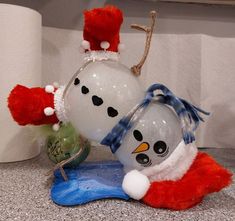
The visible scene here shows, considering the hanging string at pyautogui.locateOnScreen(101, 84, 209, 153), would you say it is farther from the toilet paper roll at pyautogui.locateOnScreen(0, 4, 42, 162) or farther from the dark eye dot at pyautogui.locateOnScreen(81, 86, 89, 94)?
the toilet paper roll at pyautogui.locateOnScreen(0, 4, 42, 162)

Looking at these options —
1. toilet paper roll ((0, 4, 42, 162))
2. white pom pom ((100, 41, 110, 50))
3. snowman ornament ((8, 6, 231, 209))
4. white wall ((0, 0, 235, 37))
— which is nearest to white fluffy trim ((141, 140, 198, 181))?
snowman ornament ((8, 6, 231, 209))

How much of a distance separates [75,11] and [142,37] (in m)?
0.21

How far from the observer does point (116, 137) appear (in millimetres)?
452

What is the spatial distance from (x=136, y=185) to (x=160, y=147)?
0.07 m

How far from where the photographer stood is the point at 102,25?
469 millimetres

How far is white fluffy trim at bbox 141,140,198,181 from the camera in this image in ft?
1.50

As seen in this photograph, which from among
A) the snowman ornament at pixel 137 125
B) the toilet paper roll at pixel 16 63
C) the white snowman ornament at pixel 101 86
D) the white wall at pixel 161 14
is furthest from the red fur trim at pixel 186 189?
the white wall at pixel 161 14

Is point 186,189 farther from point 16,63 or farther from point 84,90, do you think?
point 16,63

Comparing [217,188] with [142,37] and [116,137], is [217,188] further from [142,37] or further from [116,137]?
[142,37]

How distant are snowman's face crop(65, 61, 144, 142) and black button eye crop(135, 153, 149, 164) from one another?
64 mm

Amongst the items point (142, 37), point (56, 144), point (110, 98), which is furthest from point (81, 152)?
point (142, 37)

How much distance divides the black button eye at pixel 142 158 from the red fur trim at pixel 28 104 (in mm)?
180

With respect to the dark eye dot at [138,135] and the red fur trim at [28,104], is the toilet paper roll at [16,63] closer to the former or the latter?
the red fur trim at [28,104]

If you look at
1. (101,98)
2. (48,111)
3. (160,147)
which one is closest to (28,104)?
(48,111)
